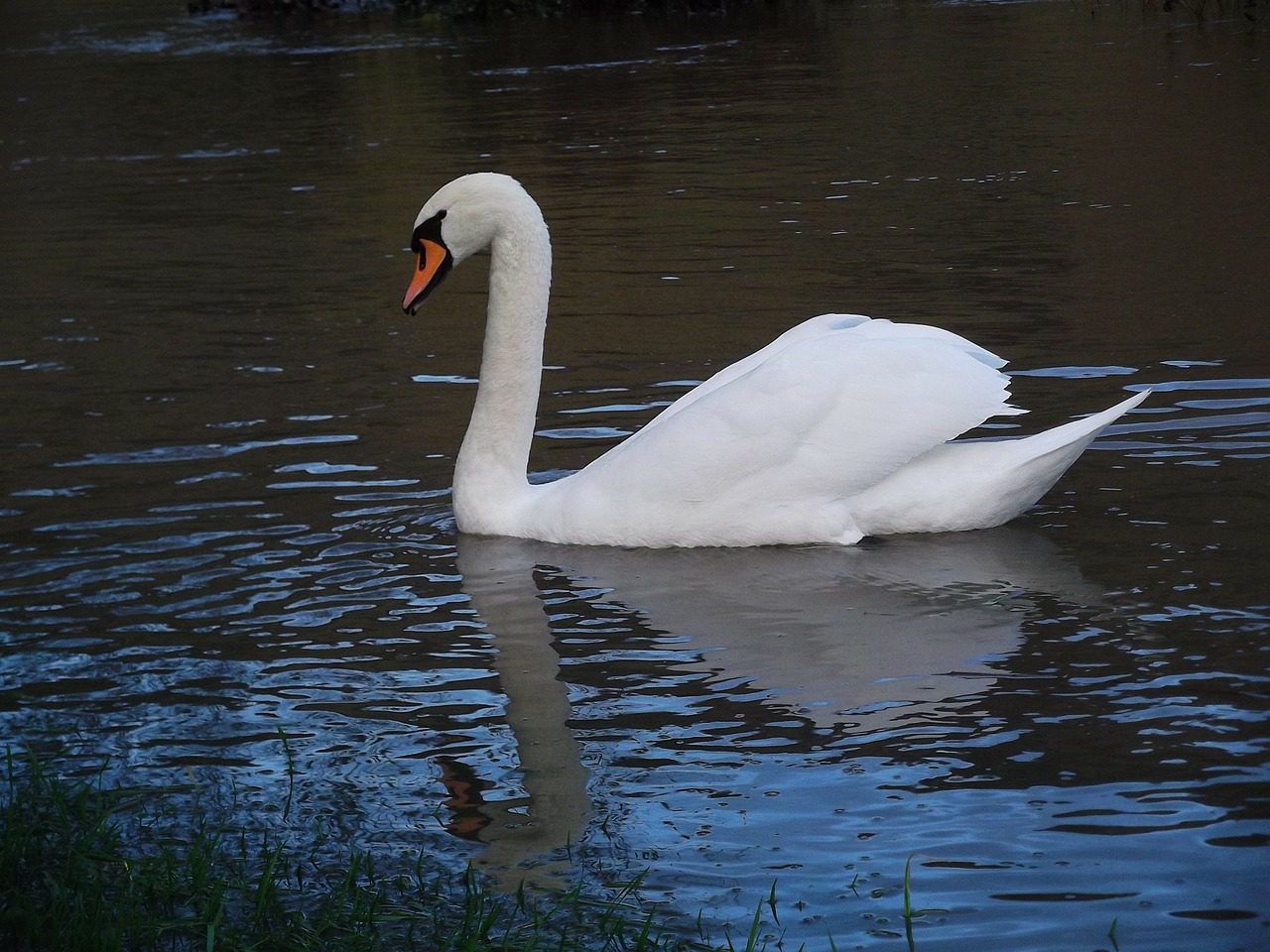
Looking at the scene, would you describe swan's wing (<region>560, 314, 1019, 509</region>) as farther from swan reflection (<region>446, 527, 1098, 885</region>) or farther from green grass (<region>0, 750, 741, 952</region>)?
green grass (<region>0, 750, 741, 952</region>)

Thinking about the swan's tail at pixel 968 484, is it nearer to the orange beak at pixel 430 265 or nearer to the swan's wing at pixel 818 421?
the swan's wing at pixel 818 421

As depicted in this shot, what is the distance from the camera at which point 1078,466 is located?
7.28 meters

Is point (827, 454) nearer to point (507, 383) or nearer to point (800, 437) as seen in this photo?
point (800, 437)

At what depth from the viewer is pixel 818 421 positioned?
6336 mm

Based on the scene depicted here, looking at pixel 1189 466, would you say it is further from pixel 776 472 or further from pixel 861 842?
pixel 861 842

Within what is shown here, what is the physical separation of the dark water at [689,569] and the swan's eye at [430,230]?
114cm

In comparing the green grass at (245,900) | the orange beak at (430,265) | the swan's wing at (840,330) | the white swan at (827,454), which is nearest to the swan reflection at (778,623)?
the white swan at (827,454)

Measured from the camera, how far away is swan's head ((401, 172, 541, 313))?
7070 millimetres

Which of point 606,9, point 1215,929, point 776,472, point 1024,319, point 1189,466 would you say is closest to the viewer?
point 1215,929

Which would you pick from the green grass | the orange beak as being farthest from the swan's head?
the green grass

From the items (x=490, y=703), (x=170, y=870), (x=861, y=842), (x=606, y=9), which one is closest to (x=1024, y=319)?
(x=490, y=703)

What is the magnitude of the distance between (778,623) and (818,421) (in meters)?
0.88

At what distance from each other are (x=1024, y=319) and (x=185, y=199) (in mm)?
9605

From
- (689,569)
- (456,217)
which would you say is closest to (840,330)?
(689,569)
